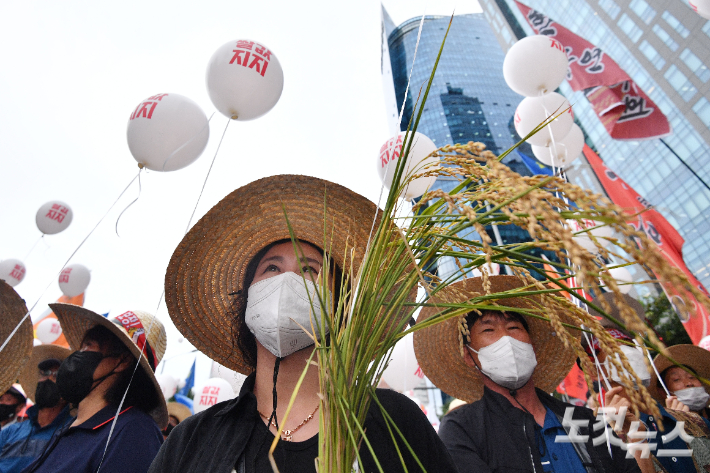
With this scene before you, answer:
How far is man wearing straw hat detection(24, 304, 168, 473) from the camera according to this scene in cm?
179

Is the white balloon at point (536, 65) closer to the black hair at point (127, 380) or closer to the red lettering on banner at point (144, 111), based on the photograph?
the red lettering on banner at point (144, 111)

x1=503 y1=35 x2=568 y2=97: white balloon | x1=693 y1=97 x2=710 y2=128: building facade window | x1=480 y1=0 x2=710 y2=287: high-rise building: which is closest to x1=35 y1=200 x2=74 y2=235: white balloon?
x1=503 y1=35 x2=568 y2=97: white balloon

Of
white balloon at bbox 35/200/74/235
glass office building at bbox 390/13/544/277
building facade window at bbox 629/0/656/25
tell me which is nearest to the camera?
white balloon at bbox 35/200/74/235

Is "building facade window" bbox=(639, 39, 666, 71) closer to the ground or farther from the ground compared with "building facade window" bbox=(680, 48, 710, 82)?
farther from the ground

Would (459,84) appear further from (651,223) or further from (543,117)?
(543,117)

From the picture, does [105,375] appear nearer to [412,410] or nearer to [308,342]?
[308,342]

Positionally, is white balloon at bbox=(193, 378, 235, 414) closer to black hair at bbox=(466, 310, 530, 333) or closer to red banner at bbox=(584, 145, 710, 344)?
black hair at bbox=(466, 310, 530, 333)

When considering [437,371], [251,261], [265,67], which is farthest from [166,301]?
[265,67]

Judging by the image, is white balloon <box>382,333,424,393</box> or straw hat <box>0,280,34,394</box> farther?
white balloon <box>382,333,424,393</box>

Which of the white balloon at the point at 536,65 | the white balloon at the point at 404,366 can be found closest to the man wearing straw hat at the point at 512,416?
the white balloon at the point at 536,65

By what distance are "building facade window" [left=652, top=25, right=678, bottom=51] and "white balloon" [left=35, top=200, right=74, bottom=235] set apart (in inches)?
1475

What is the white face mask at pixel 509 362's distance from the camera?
2.03 m

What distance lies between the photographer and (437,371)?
109 inches

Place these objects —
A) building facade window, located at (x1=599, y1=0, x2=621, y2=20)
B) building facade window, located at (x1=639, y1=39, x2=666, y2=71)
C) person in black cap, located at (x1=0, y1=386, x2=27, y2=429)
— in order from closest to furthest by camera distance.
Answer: person in black cap, located at (x1=0, y1=386, x2=27, y2=429)
building facade window, located at (x1=639, y1=39, x2=666, y2=71)
building facade window, located at (x1=599, y1=0, x2=621, y2=20)
